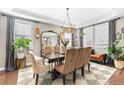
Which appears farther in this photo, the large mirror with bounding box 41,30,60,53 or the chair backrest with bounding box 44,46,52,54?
the large mirror with bounding box 41,30,60,53

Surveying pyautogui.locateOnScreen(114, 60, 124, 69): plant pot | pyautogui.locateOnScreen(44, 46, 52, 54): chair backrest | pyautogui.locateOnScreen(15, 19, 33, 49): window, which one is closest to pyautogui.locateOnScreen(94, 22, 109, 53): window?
pyautogui.locateOnScreen(114, 60, 124, 69): plant pot

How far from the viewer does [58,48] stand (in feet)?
14.3


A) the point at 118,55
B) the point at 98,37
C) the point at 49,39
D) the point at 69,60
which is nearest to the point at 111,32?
the point at 98,37

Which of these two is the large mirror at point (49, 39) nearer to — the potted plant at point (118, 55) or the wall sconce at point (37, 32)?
the wall sconce at point (37, 32)

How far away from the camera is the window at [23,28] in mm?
4110

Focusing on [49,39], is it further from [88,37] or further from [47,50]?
[88,37]

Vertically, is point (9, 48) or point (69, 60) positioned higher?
point (9, 48)

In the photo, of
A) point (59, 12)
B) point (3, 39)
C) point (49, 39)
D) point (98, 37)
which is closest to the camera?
point (3, 39)

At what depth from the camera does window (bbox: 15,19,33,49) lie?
162 inches

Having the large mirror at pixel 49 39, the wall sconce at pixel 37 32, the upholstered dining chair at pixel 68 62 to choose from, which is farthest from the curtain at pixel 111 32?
the wall sconce at pixel 37 32

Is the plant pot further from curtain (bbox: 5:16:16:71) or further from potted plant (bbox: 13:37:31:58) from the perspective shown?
curtain (bbox: 5:16:16:71)

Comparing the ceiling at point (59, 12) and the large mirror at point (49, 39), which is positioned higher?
the ceiling at point (59, 12)

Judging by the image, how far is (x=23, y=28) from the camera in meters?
4.34
